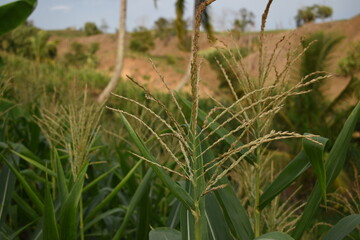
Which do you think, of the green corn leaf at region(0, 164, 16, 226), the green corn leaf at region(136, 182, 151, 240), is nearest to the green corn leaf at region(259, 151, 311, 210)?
the green corn leaf at region(136, 182, 151, 240)

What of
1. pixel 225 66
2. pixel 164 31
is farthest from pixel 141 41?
pixel 225 66

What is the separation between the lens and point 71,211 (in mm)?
1118

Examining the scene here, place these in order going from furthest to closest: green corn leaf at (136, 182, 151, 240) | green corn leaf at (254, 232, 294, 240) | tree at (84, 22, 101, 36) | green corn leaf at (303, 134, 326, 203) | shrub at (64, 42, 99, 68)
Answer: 1. tree at (84, 22, 101, 36)
2. shrub at (64, 42, 99, 68)
3. green corn leaf at (136, 182, 151, 240)
4. green corn leaf at (303, 134, 326, 203)
5. green corn leaf at (254, 232, 294, 240)

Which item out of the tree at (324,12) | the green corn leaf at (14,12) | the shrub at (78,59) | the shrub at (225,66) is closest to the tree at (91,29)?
the shrub at (78,59)

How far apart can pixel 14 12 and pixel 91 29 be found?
58027 mm

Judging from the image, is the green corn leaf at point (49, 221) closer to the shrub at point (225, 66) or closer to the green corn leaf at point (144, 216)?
the green corn leaf at point (144, 216)

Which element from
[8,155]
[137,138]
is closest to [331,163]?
[137,138]

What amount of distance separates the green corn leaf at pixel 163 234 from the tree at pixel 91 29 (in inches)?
2289

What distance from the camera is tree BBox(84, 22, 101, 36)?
56.0 m

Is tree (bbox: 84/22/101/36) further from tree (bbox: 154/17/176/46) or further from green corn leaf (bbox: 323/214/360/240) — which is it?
green corn leaf (bbox: 323/214/360/240)

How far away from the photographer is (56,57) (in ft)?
111

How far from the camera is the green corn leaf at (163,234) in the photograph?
100cm

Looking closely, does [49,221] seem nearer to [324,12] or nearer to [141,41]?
[141,41]

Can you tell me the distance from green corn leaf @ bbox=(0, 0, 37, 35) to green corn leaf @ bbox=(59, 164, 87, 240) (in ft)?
3.14
